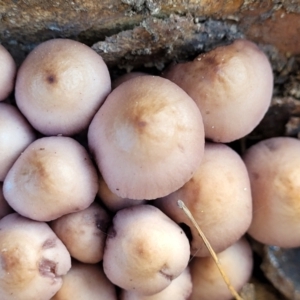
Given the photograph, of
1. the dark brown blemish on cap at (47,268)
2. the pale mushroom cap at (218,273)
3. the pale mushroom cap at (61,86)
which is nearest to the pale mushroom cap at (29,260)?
the dark brown blemish on cap at (47,268)

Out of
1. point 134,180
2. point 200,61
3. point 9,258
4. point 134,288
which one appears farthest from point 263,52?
point 9,258

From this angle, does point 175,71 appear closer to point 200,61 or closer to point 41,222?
point 200,61

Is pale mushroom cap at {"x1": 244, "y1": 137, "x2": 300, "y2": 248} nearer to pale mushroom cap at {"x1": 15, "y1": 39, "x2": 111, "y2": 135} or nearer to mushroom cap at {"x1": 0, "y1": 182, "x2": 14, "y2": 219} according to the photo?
pale mushroom cap at {"x1": 15, "y1": 39, "x2": 111, "y2": 135}

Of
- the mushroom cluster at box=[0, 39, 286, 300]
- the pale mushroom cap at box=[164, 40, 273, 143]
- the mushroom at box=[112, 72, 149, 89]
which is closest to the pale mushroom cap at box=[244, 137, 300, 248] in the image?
the mushroom cluster at box=[0, 39, 286, 300]

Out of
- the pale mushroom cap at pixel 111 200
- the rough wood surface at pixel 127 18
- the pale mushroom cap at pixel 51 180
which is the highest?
the rough wood surface at pixel 127 18

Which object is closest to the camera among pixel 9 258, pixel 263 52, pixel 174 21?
pixel 9 258

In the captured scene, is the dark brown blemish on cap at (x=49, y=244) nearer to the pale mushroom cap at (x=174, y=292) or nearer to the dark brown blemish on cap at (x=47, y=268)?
the dark brown blemish on cap at (x=47, y=268)

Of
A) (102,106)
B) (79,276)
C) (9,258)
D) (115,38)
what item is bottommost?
(79,276)
